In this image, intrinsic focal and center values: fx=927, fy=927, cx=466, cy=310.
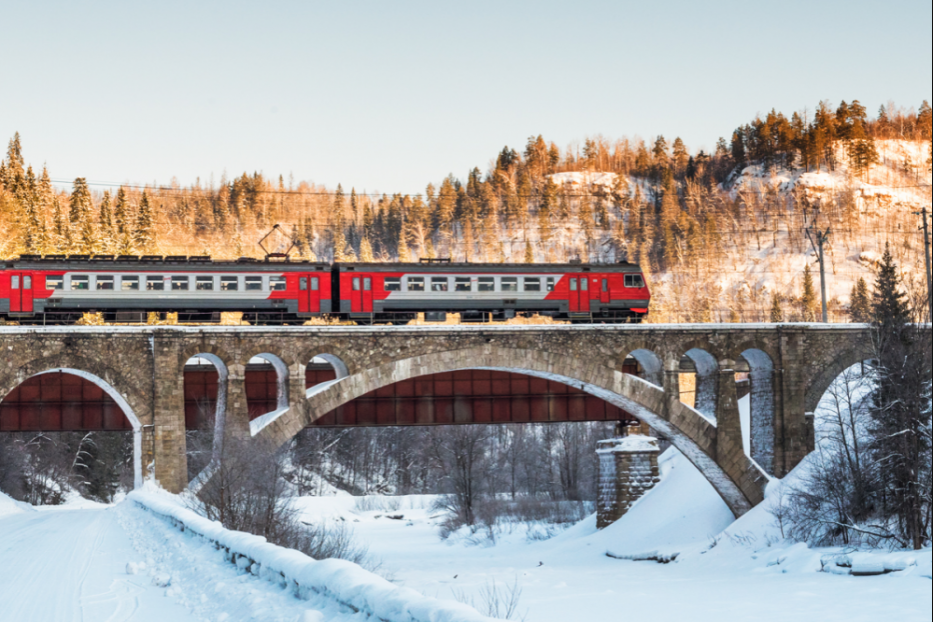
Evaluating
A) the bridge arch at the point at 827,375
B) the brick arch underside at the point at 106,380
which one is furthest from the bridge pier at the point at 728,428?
the brick arch underside at the point at 106,380

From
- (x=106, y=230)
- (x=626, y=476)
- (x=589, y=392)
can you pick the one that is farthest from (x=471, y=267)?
(x=106, y=230)

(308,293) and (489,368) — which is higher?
(308,293)

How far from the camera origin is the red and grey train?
40.1 meters

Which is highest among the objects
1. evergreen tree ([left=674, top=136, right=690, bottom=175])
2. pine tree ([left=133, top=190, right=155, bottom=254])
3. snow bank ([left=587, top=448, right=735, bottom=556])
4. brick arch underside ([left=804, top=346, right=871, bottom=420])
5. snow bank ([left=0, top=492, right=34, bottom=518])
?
evergreen tree ([left=674, top=136, right=690, bottom=175])

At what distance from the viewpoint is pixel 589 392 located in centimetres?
4447

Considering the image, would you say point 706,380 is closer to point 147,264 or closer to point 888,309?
point 888,309

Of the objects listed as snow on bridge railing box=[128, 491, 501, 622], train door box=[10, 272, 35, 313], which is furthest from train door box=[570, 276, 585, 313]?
snow on bridge railing box=[128, 491, 501, 622]

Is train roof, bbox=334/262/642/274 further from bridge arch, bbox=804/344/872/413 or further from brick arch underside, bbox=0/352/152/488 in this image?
brick arch underside, bbox=0/352/152/488

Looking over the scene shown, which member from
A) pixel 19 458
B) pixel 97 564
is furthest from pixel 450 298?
pixel 19 458

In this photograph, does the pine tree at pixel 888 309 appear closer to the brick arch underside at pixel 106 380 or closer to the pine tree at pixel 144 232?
the brick arch underside at pixel 106 380

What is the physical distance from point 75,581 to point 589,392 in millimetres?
31874

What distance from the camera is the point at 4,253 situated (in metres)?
89.8

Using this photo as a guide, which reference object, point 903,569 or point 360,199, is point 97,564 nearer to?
point 903,569

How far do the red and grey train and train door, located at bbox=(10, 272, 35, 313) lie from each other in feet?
0.14
